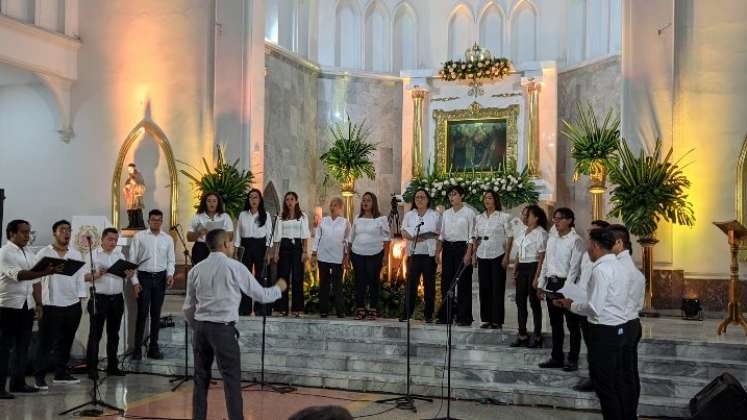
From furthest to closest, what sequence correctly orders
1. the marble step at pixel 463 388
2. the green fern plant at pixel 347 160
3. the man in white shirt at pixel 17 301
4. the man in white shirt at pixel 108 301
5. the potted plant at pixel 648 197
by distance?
the green fern plant at pixel 347 160 → the potted plant at pixel 648 197 → the man in white shirt at pixel 108 301 → the man in white shirt at pixel 17 301 → the marble step at pixel 463 388

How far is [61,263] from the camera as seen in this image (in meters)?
6.59

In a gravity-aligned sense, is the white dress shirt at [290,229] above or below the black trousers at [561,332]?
above

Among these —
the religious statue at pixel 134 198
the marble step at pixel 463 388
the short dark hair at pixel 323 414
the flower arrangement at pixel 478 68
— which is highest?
the flower arrangement at pixel 478 68

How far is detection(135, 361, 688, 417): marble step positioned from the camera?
6484 millimetres

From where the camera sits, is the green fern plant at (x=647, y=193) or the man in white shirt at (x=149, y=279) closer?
the man in white shirt at (x=149, y=279)

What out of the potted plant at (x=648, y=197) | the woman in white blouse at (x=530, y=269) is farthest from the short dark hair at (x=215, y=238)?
the potted plant at (x=648, y=197)

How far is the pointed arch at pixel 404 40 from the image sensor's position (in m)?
16.7

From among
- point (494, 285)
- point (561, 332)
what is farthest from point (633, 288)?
point (494, 285)

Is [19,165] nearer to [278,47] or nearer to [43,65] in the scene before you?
[43,65]

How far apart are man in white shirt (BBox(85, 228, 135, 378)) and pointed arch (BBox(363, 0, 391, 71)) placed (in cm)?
969

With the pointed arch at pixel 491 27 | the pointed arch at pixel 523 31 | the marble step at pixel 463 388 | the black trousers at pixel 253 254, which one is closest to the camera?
the marble step at pixel 463 388

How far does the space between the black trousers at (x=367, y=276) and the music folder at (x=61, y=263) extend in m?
3.26

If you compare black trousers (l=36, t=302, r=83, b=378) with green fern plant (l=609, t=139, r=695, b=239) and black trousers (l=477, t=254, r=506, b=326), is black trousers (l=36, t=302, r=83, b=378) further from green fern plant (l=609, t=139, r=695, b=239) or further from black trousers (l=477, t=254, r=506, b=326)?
green fern plant (l=609, t=139, r=695, b=239)

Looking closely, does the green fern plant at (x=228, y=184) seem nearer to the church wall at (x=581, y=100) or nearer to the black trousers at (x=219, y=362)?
the black trousers at (x=219, y=362)
